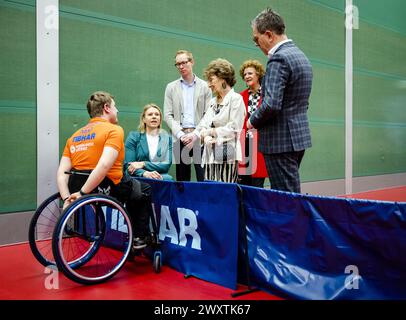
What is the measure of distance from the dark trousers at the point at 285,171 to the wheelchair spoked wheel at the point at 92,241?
2.86ft

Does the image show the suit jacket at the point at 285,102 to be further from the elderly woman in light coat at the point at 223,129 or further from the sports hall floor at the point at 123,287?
the sports hall floor at the point at 123,287

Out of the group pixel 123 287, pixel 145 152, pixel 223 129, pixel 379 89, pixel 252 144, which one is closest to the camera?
pixel 123 287

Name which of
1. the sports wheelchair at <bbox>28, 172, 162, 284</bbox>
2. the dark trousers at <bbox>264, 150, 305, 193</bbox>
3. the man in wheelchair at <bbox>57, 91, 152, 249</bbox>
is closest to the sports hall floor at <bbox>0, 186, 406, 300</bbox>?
the sports wheelchair at <bbox>28, 172, 162, 284</bbox>

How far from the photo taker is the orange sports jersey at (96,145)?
234 centimetres

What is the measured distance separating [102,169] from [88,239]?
0.46 metres

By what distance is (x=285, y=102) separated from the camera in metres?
2.21

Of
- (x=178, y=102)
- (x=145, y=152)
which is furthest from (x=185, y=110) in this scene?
(x=145, y=152)

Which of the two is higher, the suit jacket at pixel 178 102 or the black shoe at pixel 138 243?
the suit jacket at pixel 178 102

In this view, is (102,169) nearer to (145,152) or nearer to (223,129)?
(223,129)

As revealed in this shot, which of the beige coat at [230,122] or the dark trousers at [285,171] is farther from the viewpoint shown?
the beige coat at [230,122]

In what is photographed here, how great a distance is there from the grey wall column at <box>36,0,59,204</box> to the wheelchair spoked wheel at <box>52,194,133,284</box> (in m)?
0.58

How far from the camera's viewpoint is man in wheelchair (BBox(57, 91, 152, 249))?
7.45 ft

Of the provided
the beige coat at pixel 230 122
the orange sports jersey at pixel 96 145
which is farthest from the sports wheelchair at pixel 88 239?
the beige coat at pixel 230 122

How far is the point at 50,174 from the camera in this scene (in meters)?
3.42
